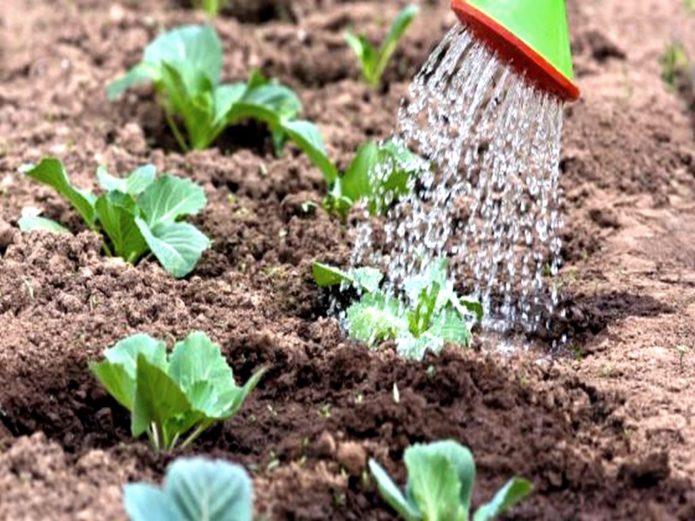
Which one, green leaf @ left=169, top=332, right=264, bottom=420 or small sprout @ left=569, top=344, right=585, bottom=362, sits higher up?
green leaf @ left=169, top=332, right=264, bottom=420

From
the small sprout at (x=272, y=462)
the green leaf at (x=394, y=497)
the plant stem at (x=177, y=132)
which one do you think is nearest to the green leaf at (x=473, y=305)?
the small sprout at (x=272, y=462)

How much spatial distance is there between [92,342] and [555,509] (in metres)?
1.15

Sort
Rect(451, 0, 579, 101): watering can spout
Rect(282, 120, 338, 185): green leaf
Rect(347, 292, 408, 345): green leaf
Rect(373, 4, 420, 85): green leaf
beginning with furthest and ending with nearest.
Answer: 1. Rect(373, 4, 420, 85): green leaf
2. Rect(282, 120, 338, 185): green leaf
3. Rect(347, 292, 408, 345): green leaf
4. Rect(451, 0, 579, 101): watering can spout

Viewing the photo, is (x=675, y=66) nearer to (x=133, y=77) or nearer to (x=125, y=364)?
(x=133, y=77)

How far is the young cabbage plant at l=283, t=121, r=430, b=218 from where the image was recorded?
4.04 m

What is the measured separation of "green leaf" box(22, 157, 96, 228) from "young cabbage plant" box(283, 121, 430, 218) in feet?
2.12

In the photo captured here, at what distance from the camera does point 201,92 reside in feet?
15.0

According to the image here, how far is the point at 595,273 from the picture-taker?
13.0 feet

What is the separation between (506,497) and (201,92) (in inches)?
85.5

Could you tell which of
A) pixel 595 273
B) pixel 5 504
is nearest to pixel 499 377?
pixel 595 273

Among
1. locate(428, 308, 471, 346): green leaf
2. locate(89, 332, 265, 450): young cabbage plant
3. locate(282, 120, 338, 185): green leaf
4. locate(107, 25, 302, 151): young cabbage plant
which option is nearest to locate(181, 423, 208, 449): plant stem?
locate(89, 332, 265, 450): young cabbage plant

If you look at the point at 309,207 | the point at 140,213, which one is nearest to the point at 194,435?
the point at 140,213

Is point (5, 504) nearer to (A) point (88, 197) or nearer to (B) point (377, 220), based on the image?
(A) point (88, 197)

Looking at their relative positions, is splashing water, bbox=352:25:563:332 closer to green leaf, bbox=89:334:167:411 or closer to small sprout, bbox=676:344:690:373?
small sprout, bbox=676:344:690:373
